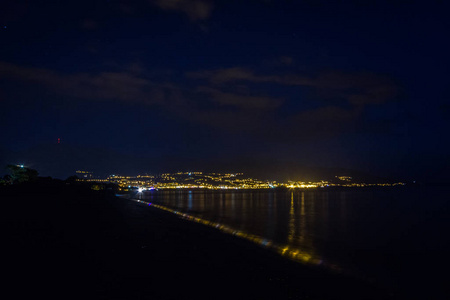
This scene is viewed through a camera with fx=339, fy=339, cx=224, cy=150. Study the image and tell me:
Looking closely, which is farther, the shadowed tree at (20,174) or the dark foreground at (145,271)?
the shadowed tree at (20,174)

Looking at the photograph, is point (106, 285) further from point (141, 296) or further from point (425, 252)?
point (425, 252)

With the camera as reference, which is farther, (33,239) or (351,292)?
(33,239)

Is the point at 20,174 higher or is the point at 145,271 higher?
the point at 20,174

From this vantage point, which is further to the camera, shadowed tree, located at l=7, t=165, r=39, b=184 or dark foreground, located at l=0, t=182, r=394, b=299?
shadowed tree, located at l=7, t=165, r=39, b=184

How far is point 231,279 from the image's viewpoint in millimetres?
9516

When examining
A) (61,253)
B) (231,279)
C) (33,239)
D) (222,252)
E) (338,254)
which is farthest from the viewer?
(338,254)

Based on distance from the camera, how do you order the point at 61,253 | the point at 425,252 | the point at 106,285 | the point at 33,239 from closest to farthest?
1. the point at 106,285
2. the point at 61,253
3. the point at 33,239
4. the point at 425,252

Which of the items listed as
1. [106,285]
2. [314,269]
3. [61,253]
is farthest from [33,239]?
[314,269]

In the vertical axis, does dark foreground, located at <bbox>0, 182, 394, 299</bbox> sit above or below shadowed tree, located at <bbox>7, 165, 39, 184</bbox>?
below

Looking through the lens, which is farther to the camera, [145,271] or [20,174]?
[20,174]

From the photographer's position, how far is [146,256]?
11.4 meters

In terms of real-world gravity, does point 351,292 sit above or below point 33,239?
below

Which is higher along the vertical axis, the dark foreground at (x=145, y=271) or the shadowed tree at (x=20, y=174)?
the shadowed tree at (x=20, y=174)

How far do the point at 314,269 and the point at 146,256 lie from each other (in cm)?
630
